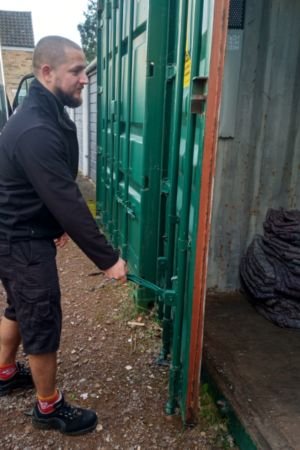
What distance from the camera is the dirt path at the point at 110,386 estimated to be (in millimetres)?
2172

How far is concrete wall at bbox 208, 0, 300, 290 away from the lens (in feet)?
9.59

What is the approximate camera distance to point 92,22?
5100cm

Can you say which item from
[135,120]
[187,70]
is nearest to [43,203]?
[187,70]

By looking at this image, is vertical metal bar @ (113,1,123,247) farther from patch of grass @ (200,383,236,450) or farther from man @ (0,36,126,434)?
patch of grass @ (200,383,236,450)

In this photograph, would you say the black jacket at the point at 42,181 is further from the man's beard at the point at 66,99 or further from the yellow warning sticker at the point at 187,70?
the yellow warning sticker at the point at 187,70

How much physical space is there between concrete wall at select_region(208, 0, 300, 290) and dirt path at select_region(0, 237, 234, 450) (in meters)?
0.89

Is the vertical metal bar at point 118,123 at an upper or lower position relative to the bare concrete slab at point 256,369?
upper

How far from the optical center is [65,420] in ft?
7.29

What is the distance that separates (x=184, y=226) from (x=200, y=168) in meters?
0.34

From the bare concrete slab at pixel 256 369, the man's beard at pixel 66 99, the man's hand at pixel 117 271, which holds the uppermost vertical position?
the man's beard at pixel 66 99

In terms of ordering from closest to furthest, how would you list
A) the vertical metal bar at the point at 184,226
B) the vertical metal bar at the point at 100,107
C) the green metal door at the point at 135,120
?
the vertical metal bar at the point at 184,226
the green metal door at the point at 135,120
the vertical metal bar at the point at 100,107

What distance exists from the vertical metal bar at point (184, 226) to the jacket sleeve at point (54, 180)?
43 centimetres

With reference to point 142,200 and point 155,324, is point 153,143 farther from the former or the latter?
point 155,324

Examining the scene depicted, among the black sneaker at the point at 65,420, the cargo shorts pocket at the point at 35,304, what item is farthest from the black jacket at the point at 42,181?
the black sneaker at the point at 65,420
